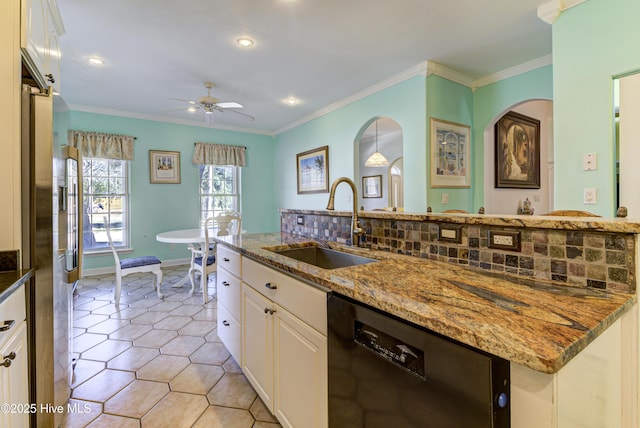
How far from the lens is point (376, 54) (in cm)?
293

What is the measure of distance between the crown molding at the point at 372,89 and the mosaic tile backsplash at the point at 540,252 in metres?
2.37

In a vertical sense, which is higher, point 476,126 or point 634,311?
point 476,126

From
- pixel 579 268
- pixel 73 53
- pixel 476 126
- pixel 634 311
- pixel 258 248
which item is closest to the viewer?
pixel 634 311

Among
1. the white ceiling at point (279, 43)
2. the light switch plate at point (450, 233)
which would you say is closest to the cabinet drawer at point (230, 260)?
the light switch plate at point (450, 233)

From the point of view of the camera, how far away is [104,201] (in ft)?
15.0

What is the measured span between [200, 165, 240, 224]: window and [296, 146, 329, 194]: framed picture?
1.38 m

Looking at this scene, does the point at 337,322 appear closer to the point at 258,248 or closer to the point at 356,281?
Result: the point at 356,281

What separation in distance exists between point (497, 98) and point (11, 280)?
14.0ft

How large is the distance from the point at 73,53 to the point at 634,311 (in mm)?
4256

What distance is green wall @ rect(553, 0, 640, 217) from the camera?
→ 1936 millimetres

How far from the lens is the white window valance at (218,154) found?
515cm

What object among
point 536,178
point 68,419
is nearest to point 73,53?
point 68,419

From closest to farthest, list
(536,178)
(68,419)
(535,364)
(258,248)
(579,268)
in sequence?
(535,364) < (579,268) < (68,419) < (258,248) < (536,178)

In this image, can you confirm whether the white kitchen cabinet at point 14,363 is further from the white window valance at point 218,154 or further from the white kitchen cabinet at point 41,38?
the white window valance at point 218,154
